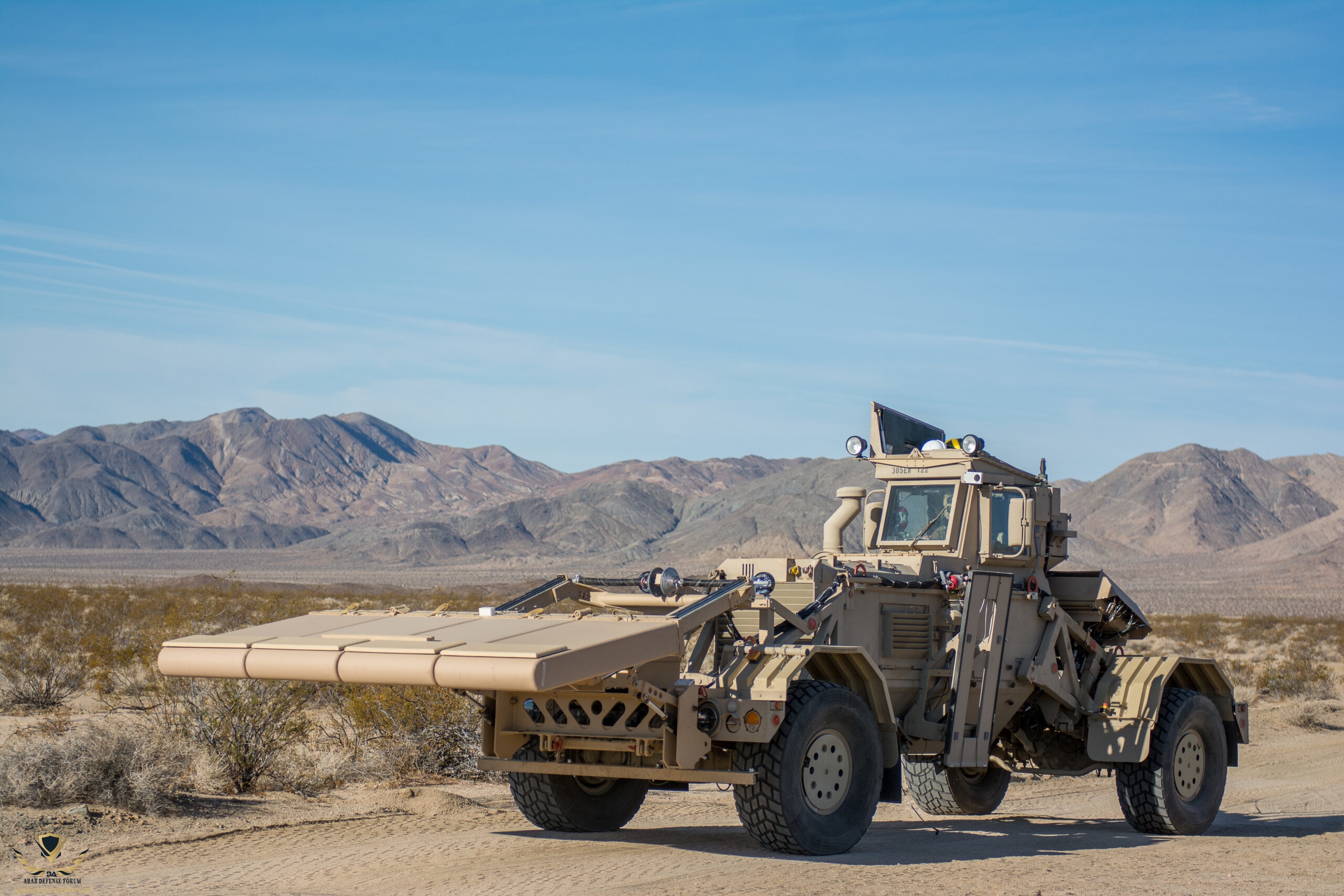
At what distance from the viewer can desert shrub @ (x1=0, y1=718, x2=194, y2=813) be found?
10688 mm

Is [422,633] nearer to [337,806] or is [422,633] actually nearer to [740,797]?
[740,797]

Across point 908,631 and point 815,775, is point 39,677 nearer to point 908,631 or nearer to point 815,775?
point 908,631

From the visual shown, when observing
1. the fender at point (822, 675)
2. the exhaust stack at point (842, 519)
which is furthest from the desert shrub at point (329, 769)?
the fender at point (822, 675)

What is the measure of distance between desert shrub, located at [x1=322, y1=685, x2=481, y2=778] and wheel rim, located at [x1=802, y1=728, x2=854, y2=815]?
6196mm

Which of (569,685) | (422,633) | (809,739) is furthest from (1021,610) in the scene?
(422,633)

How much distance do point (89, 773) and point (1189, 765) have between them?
931 cm

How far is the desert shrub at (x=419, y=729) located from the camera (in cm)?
1469

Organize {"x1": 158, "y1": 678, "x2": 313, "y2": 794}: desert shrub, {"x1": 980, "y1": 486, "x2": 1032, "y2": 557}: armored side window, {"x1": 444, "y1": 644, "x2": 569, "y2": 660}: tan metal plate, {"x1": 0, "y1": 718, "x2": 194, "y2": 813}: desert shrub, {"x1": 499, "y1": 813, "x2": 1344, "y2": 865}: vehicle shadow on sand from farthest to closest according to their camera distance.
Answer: {"x1": 158, "y1": 678, "x2": 313, "y2": 794}: desert shrub → {"x1": 980, "y1": 486, "x2": 1032, "y2": 557}: armored side window → {"x1": 0, "y1": 718, "x2": 194, "y2": 813}: desert shrub → {"x1": 499, "y1": 813, "x2": 1344, "y2": 865}: vehicle shadow on sand → {"x1": 444, "y1": 644, "x2": 569, "y2": 660}: tan metal plate

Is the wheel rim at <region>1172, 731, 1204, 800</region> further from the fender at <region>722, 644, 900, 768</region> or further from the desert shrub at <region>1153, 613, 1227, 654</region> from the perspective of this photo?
the desert shrub at <region>1153, 613, 1227, 654</region>

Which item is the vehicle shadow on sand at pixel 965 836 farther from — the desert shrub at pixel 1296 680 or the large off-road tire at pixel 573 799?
the desert shrub at pixel 1296 680

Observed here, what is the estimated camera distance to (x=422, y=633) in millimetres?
8914

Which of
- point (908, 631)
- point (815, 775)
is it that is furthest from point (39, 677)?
point (815, 775)

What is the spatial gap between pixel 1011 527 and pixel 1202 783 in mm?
2893

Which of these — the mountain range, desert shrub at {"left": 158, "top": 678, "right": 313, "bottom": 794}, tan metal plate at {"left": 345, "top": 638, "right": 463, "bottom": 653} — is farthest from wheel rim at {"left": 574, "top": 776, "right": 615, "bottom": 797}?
the mountain range
